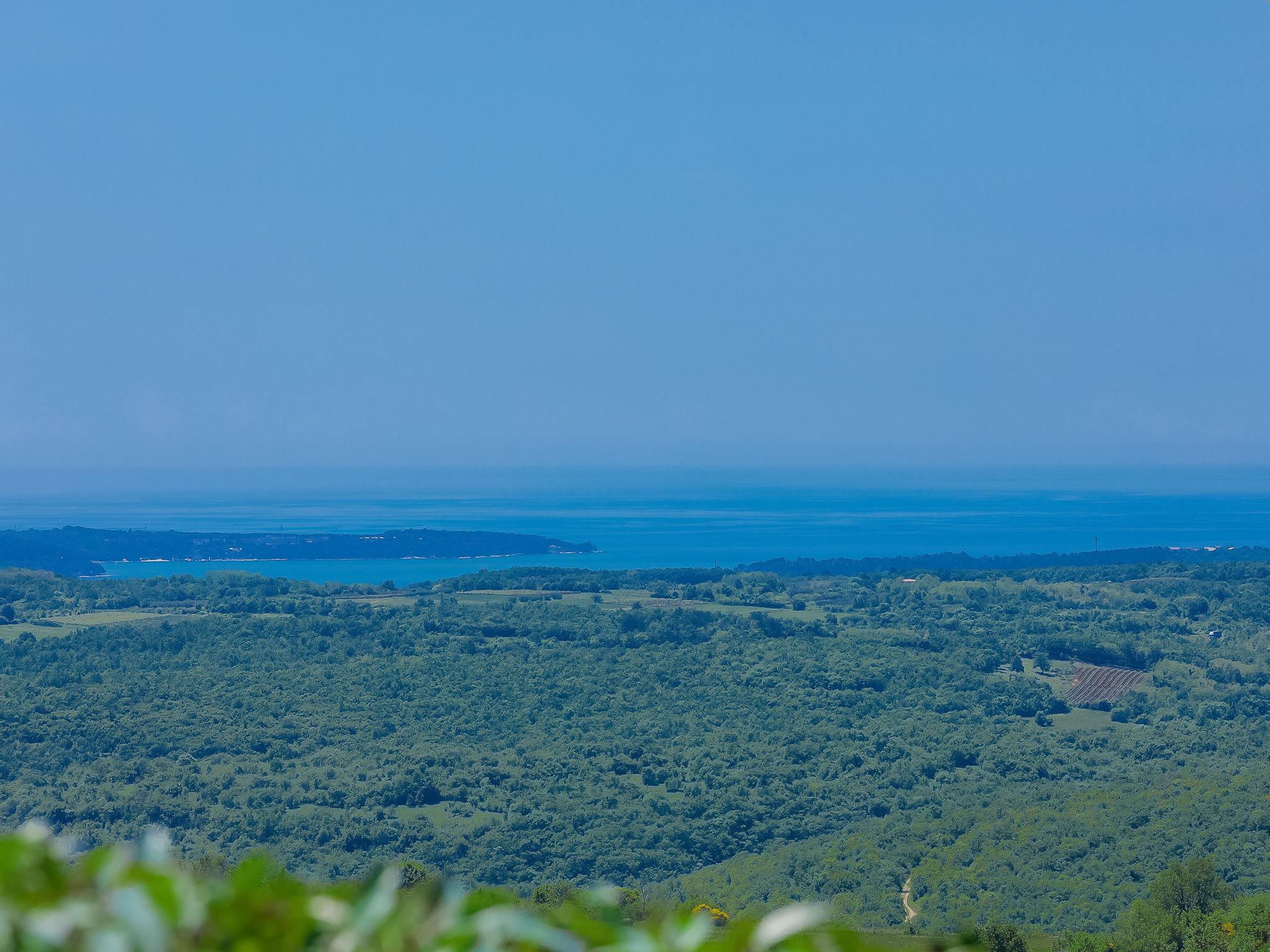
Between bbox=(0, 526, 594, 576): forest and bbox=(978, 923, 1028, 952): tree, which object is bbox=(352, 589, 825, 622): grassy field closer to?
bbox=(0, 526, 594, 576): forest

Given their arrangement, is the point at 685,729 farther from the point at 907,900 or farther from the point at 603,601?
the point at 907,900

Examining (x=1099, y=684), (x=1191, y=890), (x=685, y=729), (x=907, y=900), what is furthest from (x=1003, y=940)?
(x=1099, y=684)

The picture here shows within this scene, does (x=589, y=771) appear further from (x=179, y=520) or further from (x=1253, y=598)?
(x=179, y=520)

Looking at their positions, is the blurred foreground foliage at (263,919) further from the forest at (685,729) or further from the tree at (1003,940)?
the forest at (685,729)

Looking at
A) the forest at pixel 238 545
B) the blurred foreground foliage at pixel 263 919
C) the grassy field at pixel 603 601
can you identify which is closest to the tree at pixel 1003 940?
the blurred foreground foliage at pixel 263 919

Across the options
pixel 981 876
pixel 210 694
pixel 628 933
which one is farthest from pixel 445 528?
pixel 628 933
